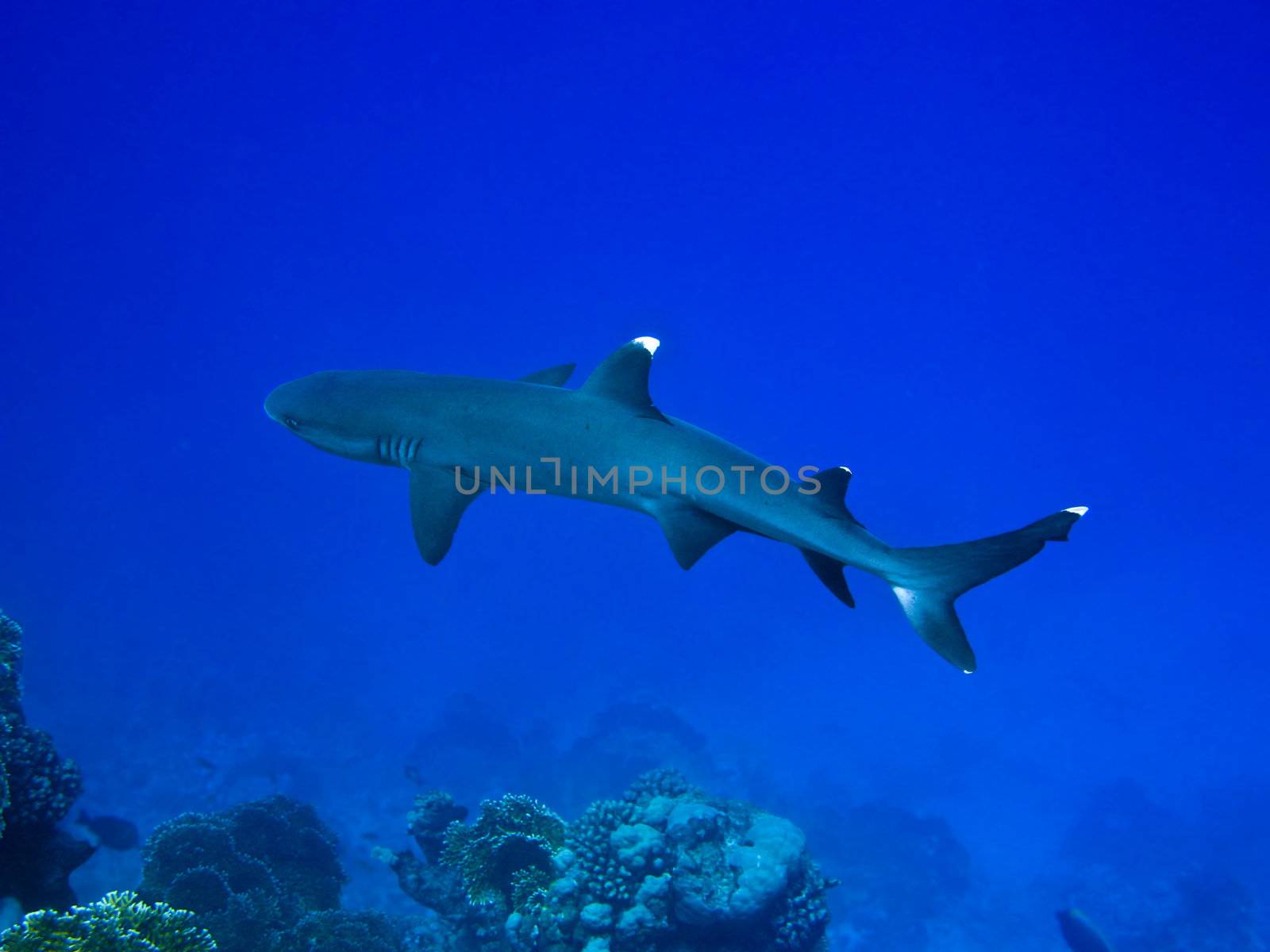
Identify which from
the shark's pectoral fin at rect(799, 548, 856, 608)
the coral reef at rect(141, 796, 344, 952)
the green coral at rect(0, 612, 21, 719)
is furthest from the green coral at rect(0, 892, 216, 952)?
the shark's pectoral fin at rect(799, 548, 856, 608)

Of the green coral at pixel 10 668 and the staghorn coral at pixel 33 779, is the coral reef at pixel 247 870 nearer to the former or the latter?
the staghorn coral at pixel 33 779

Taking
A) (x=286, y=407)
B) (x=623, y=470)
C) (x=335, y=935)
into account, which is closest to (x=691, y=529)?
(x=623, y=470)

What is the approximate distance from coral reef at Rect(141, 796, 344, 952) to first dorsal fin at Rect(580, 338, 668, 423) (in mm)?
8709

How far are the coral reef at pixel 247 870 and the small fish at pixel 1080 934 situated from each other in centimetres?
1824

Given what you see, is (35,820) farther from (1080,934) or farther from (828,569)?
(1080,934)

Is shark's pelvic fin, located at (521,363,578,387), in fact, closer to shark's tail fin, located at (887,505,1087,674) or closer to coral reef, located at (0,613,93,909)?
shark's tail fin, located at (887,505,1087,674)

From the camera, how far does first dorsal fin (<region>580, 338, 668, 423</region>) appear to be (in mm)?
4512

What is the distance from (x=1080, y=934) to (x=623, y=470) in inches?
844

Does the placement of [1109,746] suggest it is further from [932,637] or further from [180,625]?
[180,625]

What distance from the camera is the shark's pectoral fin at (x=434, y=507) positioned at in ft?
16.1

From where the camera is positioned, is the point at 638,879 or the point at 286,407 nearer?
the point at 286,407

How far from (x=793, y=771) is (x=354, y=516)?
157ft

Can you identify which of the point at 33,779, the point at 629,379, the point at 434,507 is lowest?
the point at 33,779

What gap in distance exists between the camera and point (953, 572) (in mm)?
4355
